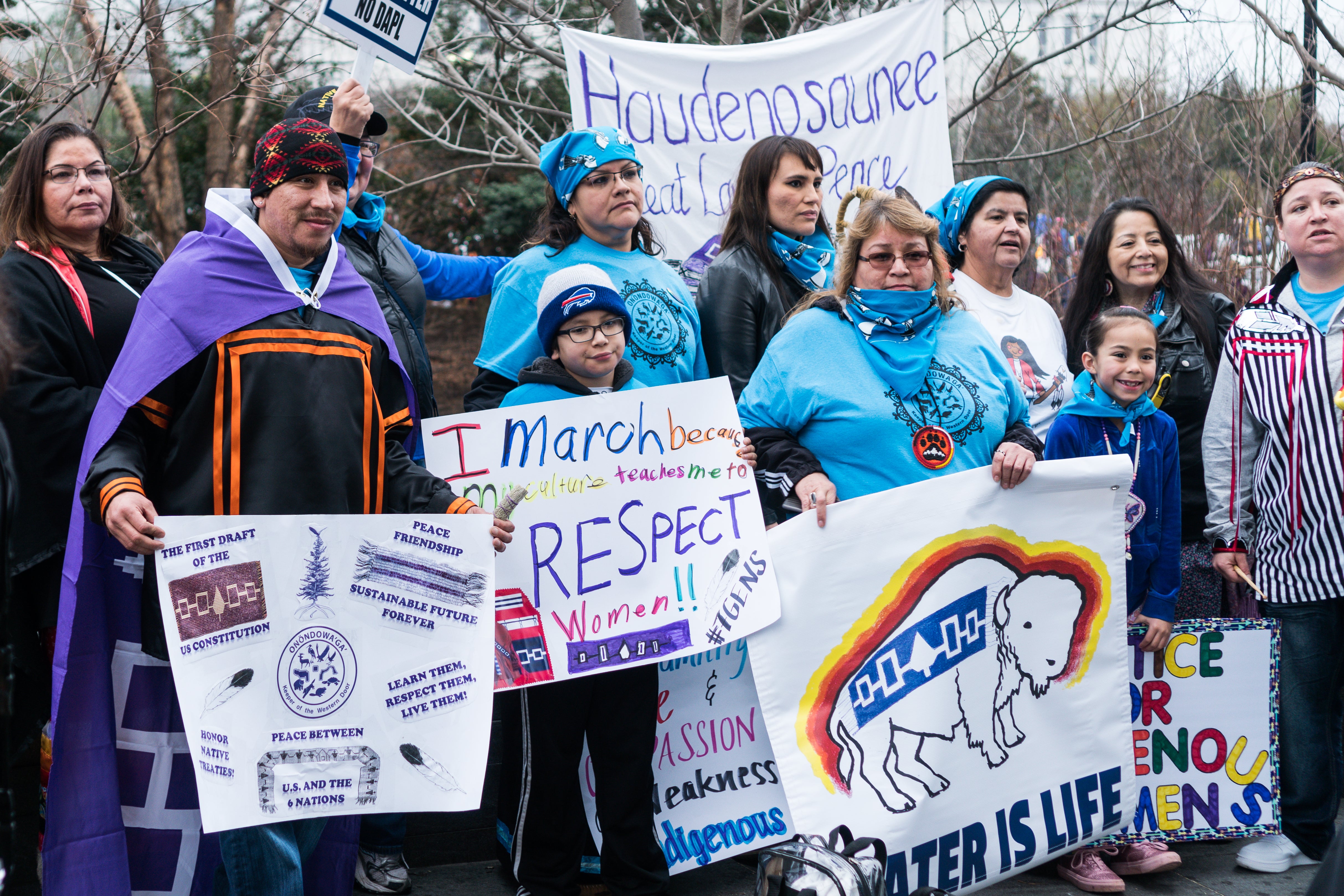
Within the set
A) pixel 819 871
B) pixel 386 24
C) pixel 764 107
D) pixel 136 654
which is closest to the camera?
pixel 819 871

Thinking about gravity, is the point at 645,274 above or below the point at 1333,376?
above

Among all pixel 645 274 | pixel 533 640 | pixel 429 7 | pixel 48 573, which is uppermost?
pixel 429 7

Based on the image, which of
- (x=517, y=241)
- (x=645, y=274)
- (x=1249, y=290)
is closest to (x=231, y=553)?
(x=645, y=274)

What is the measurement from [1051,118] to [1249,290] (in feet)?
15.5

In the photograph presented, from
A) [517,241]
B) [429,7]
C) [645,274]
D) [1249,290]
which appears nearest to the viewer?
[429,7]

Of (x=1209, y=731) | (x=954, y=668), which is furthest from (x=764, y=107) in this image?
(x=1209, y=731)

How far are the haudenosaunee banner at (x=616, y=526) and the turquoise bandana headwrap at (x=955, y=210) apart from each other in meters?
1.33

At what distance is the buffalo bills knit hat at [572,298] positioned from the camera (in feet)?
11.2

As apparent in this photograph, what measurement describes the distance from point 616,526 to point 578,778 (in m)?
0.75

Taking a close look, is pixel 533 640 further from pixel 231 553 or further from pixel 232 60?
pixel 232 60

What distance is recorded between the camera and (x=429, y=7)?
3.59 m

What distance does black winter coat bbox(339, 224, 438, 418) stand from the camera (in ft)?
12.2

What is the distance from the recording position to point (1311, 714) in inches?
154

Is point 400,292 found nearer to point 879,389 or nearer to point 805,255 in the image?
point 805,255
